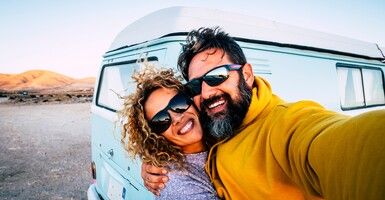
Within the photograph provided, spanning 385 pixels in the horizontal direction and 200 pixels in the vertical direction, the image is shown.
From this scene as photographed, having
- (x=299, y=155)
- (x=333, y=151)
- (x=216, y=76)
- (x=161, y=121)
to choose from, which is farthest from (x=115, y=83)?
(x=333, y=151)

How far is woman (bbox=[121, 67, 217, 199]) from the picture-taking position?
1909 mm

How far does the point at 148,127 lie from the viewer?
2.01m

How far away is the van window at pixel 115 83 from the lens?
297 centimetres

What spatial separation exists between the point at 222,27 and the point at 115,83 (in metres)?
1.57

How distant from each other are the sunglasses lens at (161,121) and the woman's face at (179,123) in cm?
2

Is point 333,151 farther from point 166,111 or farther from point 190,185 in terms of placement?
point 166,111

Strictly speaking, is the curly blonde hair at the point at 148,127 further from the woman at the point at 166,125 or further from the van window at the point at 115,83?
the van window at the point at 115,83

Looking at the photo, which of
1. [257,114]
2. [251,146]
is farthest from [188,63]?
[251,146]

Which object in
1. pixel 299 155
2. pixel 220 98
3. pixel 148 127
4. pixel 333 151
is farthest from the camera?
pixel 148 127

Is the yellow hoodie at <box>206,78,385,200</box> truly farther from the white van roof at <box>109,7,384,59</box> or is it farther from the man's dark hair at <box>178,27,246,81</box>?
the white van roof at <box>109,7,384,59</box>

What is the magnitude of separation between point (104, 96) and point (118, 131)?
3.52 ft

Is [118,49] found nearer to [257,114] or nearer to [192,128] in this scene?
[192,128]

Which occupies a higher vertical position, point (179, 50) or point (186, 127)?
point (179, 50)

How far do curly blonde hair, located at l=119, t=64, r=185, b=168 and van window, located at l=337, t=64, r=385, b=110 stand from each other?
2828 mm
